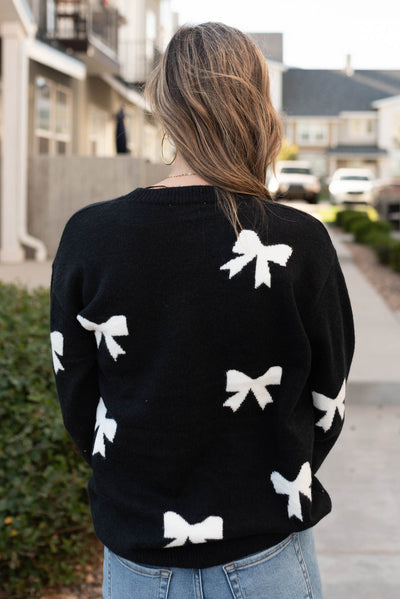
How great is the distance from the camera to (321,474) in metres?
4.63

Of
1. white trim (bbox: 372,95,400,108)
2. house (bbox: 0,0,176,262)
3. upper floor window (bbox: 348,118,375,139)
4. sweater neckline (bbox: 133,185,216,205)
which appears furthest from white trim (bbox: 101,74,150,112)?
upper floor window (bbox: 348,118,375,139)

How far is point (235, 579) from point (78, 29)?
15007 millimetres

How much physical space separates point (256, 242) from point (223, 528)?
52 centimetres

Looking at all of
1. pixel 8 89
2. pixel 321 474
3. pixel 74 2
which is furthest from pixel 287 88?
pixel 321 474

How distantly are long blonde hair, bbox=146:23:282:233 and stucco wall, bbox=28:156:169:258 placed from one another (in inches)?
443

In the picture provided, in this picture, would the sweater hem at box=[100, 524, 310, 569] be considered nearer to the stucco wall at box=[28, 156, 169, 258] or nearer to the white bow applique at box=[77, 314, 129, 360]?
the white bow applique at box=[77, 314, 129, 360]

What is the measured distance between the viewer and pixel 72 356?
1.58 m

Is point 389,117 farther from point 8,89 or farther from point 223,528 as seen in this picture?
point 223,528

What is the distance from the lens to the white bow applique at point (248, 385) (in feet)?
4.69

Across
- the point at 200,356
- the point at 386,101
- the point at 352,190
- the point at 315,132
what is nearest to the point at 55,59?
the point at 200,356

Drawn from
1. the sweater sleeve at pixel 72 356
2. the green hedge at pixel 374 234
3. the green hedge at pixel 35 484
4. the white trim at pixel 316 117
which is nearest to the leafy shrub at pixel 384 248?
the green hedge at pixel 374 234

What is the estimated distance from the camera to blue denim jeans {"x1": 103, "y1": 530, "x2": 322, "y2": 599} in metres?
1.45

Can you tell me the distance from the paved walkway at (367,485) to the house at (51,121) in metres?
5.64

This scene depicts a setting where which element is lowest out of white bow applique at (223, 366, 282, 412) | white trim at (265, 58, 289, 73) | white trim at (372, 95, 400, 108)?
white bow applique at (223, 366, 282, 412)
